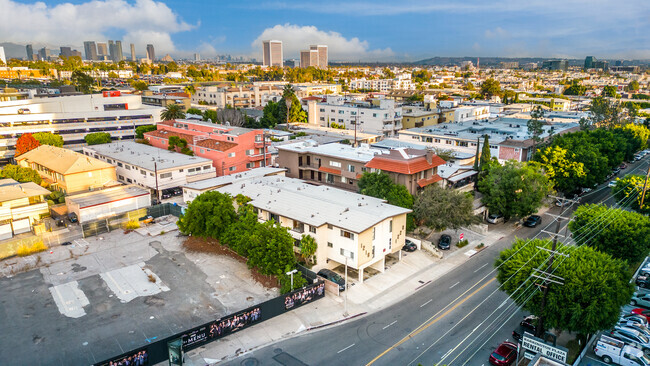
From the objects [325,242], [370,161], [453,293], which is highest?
[370,161]

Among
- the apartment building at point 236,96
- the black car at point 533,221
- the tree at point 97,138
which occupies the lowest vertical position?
the black car at point 533,221

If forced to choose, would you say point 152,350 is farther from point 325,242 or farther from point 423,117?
point 423,117

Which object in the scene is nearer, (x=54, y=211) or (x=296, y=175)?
(x=54, y=211)

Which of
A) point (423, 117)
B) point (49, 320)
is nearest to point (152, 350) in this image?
point (49, 320)

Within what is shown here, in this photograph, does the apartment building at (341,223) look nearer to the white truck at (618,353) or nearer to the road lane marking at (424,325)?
the road lane marking at (424,325)

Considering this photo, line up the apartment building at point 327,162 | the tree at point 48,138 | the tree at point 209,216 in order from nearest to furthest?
the tree at point 209,216 → the apartment building at point 327,162 → the tree at point 48,138

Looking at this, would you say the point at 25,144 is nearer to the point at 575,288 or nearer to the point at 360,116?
the point at 360,116

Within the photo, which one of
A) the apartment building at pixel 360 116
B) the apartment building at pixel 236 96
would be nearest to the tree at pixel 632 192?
the apartment building at pixel 360 116
